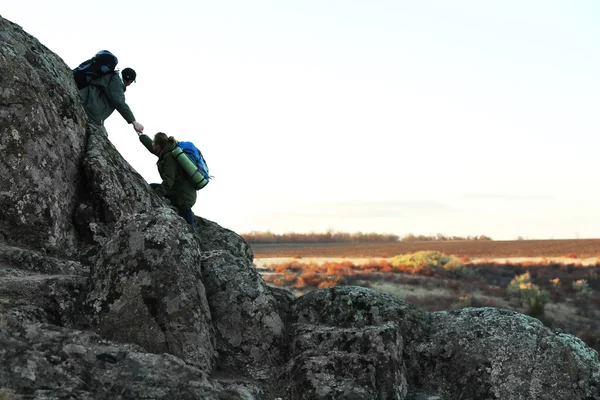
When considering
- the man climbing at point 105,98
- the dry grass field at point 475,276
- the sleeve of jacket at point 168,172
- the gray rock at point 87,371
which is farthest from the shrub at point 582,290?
the gray rock at point 87,371

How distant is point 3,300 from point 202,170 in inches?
213

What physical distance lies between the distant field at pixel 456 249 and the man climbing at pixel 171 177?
68884 mm

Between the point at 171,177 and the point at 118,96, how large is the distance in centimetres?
259

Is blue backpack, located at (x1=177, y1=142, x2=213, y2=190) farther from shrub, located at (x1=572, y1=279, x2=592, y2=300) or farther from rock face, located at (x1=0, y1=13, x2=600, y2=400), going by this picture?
shrub, located at (x1=572, y1=279, x2=592, y2=300)

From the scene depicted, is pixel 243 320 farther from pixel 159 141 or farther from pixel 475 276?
pixel 475 276

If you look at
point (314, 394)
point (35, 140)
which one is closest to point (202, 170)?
point (35, 140)

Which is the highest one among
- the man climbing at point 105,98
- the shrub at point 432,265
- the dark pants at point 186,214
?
the man climbing at point 105,98

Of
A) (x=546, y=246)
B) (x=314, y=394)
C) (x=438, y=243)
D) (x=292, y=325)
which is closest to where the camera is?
(x=314, y=394)

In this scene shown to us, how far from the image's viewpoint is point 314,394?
9.34 m

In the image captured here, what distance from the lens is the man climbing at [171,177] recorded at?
44.9ft

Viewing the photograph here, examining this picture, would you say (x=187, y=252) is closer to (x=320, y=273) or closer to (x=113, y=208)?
(x=113, y=208)

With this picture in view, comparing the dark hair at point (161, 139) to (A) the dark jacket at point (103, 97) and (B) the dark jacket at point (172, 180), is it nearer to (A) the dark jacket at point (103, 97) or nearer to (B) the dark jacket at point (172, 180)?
(B) the dark jacket at point (172, 180)

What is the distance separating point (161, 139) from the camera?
1366 cm

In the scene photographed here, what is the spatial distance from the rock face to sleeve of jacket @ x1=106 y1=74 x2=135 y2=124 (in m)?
1.38
